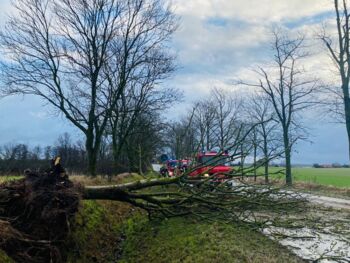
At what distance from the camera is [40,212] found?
334 inches

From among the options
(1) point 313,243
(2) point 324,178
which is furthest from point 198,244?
(2) point 324,178

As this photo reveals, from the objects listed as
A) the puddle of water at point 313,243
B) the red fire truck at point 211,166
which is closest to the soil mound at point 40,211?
the red fire truck at point 211,166

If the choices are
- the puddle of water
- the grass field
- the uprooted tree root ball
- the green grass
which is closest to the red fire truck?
the green grass

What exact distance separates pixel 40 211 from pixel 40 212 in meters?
0.02

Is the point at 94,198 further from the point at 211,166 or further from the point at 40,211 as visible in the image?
the point at 211,166

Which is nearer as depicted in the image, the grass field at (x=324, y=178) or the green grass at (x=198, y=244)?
the green grass at (x=198, y=244)

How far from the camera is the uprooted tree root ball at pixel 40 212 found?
312 inches

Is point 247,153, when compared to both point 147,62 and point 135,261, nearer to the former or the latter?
point 135,261

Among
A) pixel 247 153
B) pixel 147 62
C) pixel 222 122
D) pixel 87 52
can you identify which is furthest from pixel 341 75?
pixel 222 122

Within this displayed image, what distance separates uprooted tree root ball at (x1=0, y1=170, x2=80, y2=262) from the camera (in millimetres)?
7918

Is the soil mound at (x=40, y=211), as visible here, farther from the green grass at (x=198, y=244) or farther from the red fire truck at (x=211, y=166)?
the red fire truck at (x=211, y=166)

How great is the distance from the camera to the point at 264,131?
130ft

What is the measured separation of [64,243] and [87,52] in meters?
19.7

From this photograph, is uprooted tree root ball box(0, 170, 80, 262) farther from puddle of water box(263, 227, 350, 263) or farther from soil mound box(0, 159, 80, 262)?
puddle of water box(263, 227, 350, 263)
